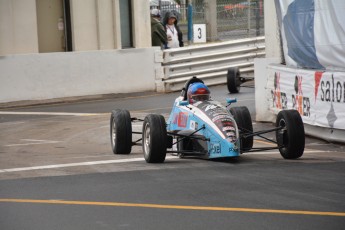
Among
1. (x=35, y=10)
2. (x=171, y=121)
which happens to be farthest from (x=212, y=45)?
(x=171, y=121)

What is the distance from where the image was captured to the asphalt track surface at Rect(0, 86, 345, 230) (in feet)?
30.9

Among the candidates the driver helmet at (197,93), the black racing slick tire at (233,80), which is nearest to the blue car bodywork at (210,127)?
the driver helmet at (197,93)

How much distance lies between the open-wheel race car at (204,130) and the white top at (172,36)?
13.1m

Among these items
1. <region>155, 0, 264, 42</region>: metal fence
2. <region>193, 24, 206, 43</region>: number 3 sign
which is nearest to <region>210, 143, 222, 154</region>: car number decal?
<region>155, 0, 264, 42</region>: metal fence

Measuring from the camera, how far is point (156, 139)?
1356 centimetres

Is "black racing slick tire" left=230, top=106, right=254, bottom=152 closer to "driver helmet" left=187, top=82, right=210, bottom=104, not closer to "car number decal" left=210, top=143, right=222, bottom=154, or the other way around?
"driver helmet" left=187, top=82, right=210, bottom=104

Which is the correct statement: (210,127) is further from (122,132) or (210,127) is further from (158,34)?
(158,34)

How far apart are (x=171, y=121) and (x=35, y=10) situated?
12073 mm

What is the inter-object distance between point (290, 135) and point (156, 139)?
1.90 m

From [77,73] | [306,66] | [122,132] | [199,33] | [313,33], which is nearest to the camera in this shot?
[122,132]

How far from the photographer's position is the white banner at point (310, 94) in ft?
53.1

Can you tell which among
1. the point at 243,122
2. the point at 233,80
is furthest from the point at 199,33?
the point at 243,122

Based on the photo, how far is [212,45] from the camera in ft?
92.7

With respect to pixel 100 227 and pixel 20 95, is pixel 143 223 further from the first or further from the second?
pixel 20 95
